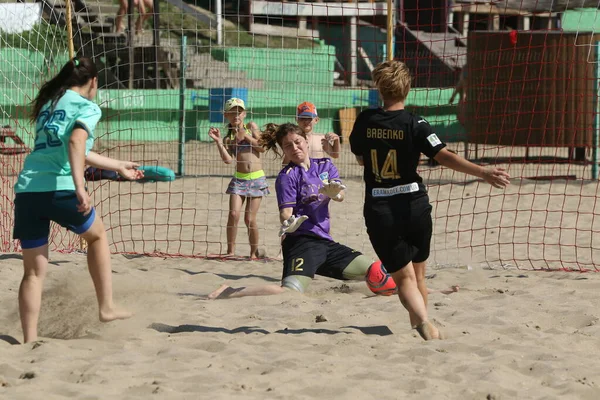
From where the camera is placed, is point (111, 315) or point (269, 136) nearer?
point (111, 315)

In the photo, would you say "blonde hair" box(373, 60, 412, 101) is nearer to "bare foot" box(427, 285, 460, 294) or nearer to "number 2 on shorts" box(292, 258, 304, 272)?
"number 2 on shorts" box(292, 258, 304, 272)

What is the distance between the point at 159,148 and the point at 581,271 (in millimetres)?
9255

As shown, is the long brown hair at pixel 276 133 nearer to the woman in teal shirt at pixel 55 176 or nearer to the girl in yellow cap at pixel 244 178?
the girl in yellow cap at pixel 244 178

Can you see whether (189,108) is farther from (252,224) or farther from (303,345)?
(303,345)

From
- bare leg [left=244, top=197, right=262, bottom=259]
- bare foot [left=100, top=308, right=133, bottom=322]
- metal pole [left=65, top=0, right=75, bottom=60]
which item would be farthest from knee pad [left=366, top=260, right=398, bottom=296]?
metal pole [left=65, top=0, right=75, bottom=60]

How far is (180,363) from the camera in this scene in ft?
13.9

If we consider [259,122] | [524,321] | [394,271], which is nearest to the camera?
[394,271]

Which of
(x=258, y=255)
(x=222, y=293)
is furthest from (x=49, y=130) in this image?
(x=258, y=255)

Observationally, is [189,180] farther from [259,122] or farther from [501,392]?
[501,392]

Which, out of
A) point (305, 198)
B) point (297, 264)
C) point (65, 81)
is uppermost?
point (65, 81)

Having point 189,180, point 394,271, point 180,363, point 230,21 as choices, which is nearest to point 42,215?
point 180,363

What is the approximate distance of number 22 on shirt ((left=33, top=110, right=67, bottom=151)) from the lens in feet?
14.4

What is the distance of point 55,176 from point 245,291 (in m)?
1.95

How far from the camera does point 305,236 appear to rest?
6.06m
